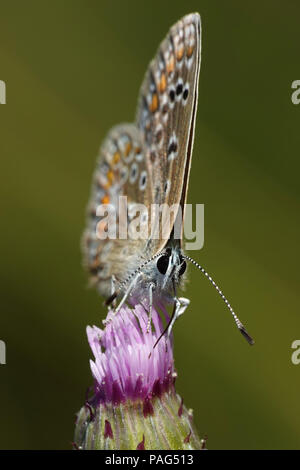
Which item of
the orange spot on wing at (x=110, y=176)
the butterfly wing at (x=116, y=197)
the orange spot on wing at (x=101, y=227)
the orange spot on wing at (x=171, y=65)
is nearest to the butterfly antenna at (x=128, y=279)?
the butterfly wing at (x=116, y=197)

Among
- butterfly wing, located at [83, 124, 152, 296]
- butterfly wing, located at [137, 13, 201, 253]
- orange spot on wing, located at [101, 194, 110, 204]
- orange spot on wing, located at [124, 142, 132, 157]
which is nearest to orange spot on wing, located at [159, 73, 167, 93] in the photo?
butterfly wing, located at [137, 13, 201, 253]

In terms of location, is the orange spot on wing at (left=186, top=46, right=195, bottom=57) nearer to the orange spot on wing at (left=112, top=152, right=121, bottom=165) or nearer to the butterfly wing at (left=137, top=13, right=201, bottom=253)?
the butterfly wing at (left=137, top=13, right=201, bottom=253)


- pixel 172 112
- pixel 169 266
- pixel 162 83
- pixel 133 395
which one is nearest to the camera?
pixel 133 395

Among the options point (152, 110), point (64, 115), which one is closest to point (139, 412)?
point (152, 110)

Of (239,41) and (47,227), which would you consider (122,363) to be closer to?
A: (47,227)

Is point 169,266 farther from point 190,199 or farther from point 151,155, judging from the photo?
point 190,199

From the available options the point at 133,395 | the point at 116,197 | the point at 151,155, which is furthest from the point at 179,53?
the point at 133,395

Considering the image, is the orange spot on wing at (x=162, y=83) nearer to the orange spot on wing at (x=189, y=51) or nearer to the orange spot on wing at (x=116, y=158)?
the orange spot on wing at (x=189, y=51)
